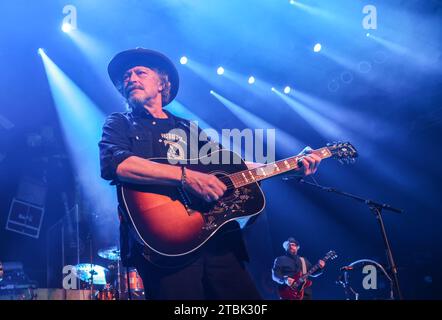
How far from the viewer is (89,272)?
9070 millimetres

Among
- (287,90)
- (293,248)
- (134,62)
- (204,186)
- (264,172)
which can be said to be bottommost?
(204,186)

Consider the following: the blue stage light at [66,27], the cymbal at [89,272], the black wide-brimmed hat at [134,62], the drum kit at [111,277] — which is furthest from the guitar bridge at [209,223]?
the blue stage light at [66,27]

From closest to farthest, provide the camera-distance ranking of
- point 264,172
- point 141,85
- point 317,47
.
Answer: point 264,172
point 141,85
point 317,47

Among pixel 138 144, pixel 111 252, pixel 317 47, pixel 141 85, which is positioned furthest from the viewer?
pixel 317 47

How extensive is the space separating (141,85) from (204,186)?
4.17 feet

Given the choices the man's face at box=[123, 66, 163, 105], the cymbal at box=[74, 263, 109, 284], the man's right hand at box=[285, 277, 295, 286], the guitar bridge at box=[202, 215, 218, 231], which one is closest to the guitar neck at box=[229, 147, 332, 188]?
A: the guitar bridge at box=[202, 215, 218, 231]

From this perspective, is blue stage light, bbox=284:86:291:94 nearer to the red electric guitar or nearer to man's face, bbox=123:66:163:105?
the red electric guitar

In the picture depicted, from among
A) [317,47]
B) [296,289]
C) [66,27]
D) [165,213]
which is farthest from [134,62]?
[296,289]

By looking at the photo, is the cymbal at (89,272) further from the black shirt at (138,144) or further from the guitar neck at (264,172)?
the guitar neck at (264,172)

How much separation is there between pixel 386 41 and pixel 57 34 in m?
7.36

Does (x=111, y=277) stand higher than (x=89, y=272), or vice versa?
(x=89, y=272)

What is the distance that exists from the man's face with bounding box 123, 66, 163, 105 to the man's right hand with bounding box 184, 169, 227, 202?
3.25 feet

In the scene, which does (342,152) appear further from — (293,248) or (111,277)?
(293,248)
